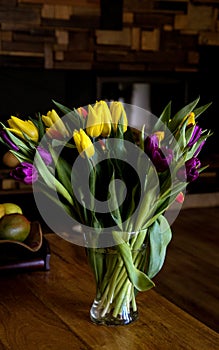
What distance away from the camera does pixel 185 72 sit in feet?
14.8

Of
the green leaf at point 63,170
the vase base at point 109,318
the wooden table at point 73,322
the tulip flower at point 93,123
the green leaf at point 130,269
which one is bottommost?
the wooden table at point 73,322

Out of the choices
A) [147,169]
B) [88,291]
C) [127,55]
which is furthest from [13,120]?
[127,55]

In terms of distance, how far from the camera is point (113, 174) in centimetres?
105

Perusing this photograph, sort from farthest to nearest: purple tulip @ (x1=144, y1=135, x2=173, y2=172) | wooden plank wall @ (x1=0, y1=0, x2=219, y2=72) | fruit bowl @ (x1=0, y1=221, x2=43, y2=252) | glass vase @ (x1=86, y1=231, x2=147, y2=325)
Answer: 1. wooden plank wall @ (x1=0, y1=0, x2=219, y2=72)
2. fruit bowl @ (x1=0, y1=221, x2=43, y2=252)
3. glass vase @ (x1=86, y1=231, x2=147, y2=325)
4. purple tulip @ (x1=144, y1=135, x2=173, y2=172)

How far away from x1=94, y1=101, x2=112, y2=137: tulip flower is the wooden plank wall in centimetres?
307

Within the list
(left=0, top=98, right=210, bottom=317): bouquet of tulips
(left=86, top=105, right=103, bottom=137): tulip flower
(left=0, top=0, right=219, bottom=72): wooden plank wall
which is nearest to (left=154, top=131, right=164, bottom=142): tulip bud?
(left=0, top=98, right=210, bottom=317): bouquet of tulips

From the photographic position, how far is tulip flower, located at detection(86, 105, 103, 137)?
106cm

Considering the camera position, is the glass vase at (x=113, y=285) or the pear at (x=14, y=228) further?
the pear at (x=14, y=228)

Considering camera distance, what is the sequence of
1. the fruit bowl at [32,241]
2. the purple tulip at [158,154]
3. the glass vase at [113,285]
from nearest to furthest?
1. the purple tulip at [158,154]
2. the glass vase at [113,285]
3. the fruit bowl at [32,241]

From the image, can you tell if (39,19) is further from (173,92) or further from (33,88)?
(173,92)

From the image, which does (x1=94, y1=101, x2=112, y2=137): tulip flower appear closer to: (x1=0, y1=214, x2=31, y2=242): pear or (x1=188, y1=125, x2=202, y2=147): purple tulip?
(x1=188, y1=125, x2=202, y2=147): purple tulip

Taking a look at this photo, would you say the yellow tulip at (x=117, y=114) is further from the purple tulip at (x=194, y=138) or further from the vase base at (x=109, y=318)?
the vase base at (x=109, y=318)

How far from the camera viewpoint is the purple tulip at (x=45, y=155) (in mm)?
1070

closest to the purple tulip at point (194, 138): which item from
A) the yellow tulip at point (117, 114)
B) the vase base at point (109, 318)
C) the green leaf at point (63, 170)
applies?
the yellow tulip at point (117, 114)
